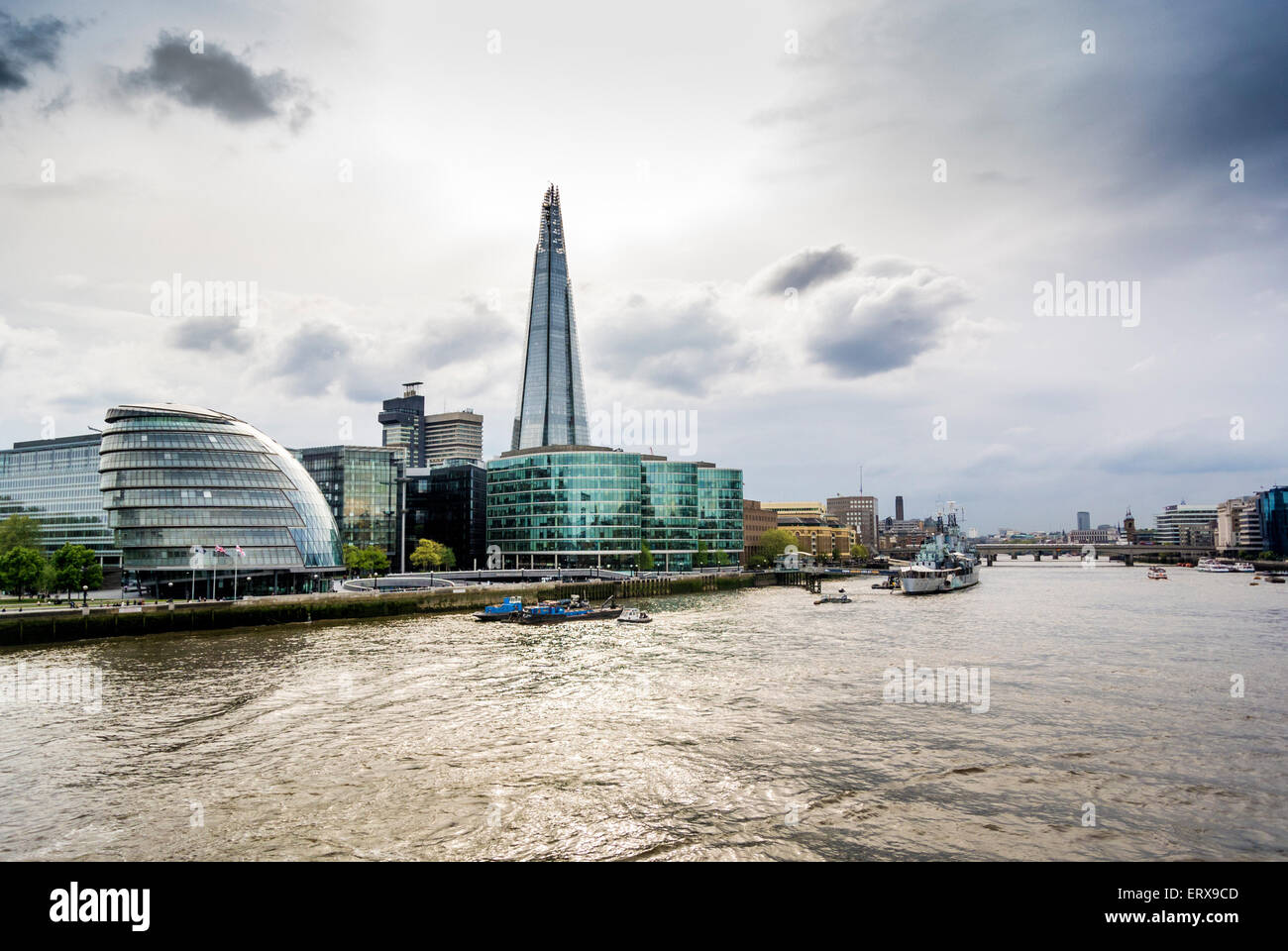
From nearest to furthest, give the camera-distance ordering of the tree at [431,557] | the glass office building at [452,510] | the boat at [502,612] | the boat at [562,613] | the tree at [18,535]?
the boat at [562,613] → the boat at [502,612] → the tree at [18,535] → the tree at [431,557] → the glass office building at [452,510]

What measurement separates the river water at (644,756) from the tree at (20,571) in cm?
2423

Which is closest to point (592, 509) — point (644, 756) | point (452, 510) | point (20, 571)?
point (452, 510)

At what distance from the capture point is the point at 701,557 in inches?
5906

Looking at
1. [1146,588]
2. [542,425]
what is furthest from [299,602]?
[1146,588]

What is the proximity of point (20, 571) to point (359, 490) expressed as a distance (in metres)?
71.9

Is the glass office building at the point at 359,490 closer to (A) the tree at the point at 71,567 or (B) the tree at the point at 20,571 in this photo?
(A) the tree at the point at 71,567

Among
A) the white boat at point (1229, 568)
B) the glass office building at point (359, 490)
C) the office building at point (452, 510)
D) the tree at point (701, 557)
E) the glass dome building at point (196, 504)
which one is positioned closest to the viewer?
the glass dome building at point (196, 504)

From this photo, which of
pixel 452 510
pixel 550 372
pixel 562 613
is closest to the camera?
pixel 562 613

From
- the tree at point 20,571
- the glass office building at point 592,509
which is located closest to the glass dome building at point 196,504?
the tree at point 20,571

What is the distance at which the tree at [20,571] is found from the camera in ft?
220

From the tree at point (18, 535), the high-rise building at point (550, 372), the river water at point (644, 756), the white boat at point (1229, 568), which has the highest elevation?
the high-rise building at point (550, 372)

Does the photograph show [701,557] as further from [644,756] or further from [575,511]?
[644,756]
